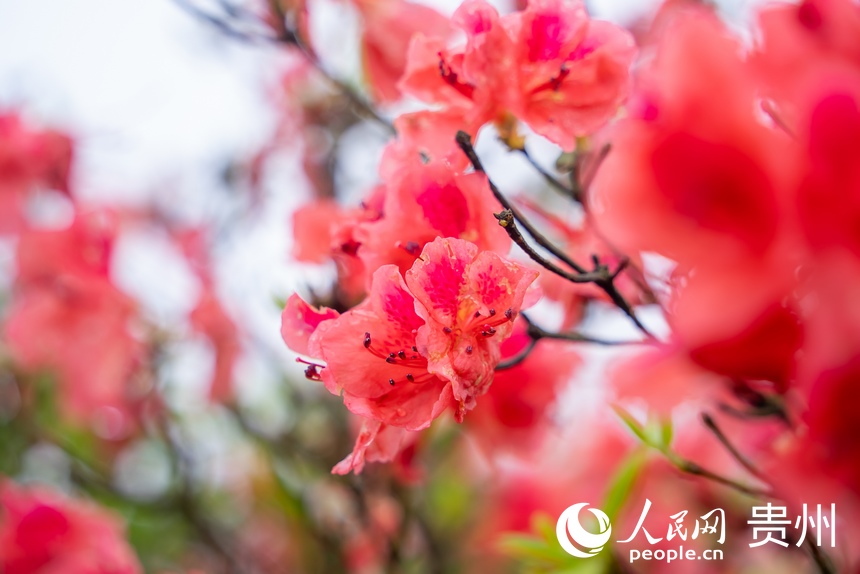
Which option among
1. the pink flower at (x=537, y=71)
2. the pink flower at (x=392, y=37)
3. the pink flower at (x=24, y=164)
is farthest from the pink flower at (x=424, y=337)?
the pink flower at (x=24, y=164)

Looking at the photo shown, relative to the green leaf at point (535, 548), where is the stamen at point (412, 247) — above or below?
→ above

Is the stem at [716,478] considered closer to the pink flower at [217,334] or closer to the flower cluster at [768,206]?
the flower cluster at [768,206]

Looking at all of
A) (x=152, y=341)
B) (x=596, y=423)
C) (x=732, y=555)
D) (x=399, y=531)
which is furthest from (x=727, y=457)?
(x=152, y=341)

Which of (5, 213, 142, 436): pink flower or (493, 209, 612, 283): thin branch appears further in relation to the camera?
(5, 213, 142, 436): pink flower

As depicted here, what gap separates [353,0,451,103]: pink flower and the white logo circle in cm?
41

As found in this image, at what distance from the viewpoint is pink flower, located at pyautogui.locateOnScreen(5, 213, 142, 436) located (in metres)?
1.02

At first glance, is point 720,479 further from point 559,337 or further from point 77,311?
point 77,311

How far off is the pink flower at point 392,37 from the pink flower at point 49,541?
0.55 m

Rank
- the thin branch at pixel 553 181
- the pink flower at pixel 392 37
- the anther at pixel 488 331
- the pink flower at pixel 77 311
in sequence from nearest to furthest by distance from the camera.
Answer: the anther at pixel 488 331
the thin branch at pixel 553 181
the pink flower at pixel 392 37
the pink flower at pixel 77 311

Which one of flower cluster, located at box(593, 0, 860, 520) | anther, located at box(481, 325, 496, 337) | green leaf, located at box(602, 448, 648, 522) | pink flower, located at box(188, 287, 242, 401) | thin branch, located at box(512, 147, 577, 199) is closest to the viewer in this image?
flower cluster, located at box(593, 0, 860, 520)

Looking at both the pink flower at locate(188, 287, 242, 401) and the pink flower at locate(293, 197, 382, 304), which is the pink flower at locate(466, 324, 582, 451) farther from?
the pink flower at locate(188, 287, 242, 401)

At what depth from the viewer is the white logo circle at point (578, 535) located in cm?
57

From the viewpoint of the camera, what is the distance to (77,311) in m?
1.06
